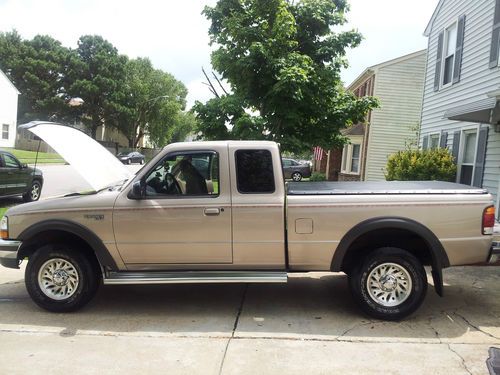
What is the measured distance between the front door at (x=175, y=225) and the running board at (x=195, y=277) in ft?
0.34

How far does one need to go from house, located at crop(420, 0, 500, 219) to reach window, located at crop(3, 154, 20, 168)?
35.6 ft

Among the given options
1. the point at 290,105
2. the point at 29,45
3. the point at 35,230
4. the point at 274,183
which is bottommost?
the point at 35,230

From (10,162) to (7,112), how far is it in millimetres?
25670

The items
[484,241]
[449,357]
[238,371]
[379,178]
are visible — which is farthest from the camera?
[379,178]

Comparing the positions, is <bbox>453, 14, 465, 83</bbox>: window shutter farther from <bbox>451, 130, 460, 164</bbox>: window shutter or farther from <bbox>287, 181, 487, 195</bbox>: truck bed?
<bbox>287, 181, 487, 195</bbox>: truck bed

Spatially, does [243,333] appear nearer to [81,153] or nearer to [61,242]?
[61,242]

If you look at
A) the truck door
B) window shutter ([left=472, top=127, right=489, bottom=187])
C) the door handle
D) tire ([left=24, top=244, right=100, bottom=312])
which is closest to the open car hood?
tire ([left=24, top=244, right=100, bottom=312])

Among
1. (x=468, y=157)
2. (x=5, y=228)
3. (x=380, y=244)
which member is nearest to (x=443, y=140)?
(x=468, y=157)

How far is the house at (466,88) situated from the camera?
32.0ft

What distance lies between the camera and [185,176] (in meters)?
5.11

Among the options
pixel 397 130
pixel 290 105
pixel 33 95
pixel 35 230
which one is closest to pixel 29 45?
pixel 33 95

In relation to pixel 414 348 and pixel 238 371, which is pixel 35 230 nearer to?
pixel 238 371

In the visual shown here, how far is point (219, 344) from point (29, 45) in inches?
2204

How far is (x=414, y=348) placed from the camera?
420 cm
